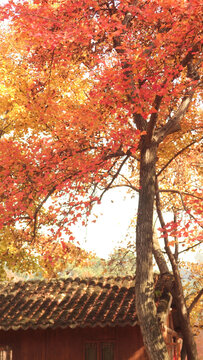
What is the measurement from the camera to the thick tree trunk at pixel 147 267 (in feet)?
28.2

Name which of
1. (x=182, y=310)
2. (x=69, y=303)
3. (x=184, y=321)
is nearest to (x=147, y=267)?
(x=69, y=303)

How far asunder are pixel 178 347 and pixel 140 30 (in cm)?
1092

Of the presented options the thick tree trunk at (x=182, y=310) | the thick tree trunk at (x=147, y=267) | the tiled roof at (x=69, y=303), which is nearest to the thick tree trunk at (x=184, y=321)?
the thick tree trunk at (x=182, y=310)

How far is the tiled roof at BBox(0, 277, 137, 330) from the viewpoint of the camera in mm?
11759

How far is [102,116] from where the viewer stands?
515 inches

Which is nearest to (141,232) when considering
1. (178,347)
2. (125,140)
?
(125,140)

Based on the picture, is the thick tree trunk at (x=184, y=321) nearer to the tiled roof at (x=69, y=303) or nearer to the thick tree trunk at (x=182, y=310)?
the thick tree trunk at (x=182, y=310)

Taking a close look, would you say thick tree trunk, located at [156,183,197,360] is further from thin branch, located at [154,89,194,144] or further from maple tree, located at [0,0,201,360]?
thin branch, located at [154,89,194,144]

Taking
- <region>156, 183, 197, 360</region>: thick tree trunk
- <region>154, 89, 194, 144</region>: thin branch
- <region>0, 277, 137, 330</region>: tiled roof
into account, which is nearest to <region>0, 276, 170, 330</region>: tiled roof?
<region>0, 277, 137, 330</region>: tiled roof

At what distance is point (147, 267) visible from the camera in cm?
897

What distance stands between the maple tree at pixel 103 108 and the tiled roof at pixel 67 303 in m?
2.20

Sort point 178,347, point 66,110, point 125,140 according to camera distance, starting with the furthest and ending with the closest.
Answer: point 178,347 → point 66,110 → point 125,140

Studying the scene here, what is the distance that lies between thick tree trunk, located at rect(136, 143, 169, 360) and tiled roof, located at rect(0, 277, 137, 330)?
8.70 feet

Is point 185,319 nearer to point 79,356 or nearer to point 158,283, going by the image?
point 158,283
